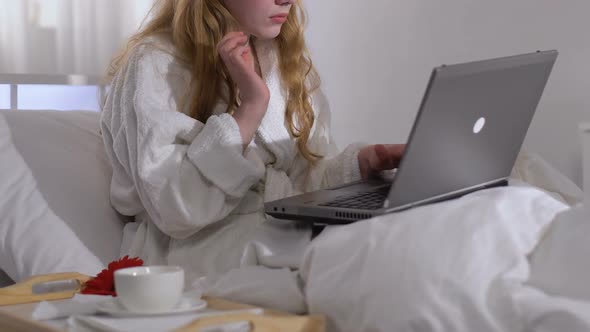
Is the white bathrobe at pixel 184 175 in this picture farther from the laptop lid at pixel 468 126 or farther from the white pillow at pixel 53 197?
the laptop lid at pixel 468 126

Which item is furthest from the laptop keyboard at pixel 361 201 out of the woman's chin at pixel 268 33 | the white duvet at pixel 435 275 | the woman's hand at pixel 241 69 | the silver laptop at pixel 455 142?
the woman's chin at pixel 268 33

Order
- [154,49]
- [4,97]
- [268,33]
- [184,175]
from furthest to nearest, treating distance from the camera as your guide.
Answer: [4,97]
[268,33]
[154,49]
[184,175]

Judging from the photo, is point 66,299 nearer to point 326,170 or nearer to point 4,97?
point 326,170

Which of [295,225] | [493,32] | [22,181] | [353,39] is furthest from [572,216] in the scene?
[353,39]

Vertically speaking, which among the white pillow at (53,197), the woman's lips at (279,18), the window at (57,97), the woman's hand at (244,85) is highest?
the woman's lips at (279,18)

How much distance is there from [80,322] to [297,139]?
2.71 feet

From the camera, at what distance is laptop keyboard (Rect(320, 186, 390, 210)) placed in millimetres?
1224

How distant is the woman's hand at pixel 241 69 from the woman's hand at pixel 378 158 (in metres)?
0.25

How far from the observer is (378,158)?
5.30 ft

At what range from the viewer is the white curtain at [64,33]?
7.22 feet

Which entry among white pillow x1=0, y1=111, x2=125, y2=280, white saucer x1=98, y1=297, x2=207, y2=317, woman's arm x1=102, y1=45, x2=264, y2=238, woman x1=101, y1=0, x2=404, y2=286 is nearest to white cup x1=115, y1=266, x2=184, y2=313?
white saucer x1=98, y1=297, x2=207, y2=317

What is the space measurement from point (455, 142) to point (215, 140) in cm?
42

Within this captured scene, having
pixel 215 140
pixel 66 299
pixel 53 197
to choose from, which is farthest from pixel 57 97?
pixel 66 299

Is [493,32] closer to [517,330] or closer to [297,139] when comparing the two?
[297,139]
